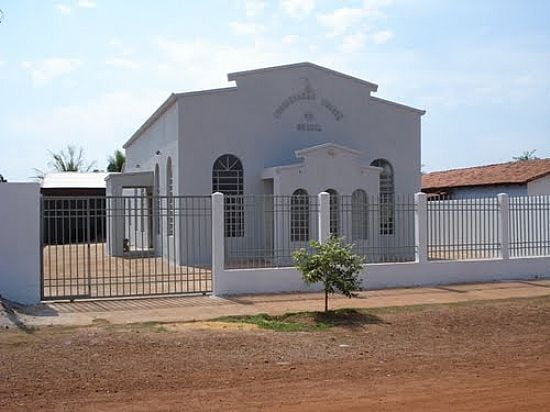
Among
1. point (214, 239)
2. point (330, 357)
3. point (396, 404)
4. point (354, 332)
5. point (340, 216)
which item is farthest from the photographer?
point (340, 216)

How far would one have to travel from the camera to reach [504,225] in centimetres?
1880

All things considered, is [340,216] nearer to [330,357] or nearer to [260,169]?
[260,169]

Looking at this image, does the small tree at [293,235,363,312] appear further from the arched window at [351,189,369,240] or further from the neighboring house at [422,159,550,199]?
the neighboring house at [422,159,550,199]

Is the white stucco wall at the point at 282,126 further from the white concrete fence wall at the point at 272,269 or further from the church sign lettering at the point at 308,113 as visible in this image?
the white concrete fence wall at the point at 272,269

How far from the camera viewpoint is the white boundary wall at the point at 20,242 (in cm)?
1428

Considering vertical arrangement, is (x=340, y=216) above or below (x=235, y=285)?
above

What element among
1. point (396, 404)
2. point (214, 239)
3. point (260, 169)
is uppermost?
point (260, 169)

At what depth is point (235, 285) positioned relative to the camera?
51.5 feet

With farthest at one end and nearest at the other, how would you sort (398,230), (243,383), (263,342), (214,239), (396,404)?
(398,230) < (214,239) < (263,342) < (243,383) < (396,404)

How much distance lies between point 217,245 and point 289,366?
654 cm

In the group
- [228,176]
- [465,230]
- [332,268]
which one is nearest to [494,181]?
[465,230]

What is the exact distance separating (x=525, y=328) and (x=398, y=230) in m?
11.0

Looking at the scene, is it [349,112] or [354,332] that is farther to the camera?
[349,112]

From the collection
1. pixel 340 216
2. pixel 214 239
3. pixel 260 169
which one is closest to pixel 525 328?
pixel 214 239
